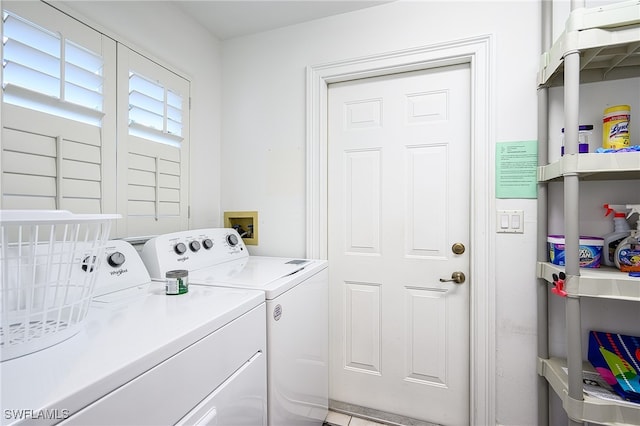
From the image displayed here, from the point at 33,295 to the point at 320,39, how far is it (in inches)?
71.2

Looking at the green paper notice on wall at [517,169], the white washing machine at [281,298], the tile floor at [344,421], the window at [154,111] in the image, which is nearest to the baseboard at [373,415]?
the tile floor at [344,421]

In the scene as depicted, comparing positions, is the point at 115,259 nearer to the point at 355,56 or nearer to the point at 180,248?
the point at 180,248

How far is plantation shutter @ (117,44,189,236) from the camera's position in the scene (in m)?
1.40

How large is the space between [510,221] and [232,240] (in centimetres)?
152

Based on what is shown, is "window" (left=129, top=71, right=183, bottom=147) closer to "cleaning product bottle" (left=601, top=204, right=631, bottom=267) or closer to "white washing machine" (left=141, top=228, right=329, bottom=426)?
"white washing machine" (left=141, top=228, right=329, bottom=426)

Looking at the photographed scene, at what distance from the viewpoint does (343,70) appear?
1.72m

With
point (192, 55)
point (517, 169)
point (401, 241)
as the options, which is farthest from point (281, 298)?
point (192, 55)

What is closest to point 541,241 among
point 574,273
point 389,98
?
point 574,273

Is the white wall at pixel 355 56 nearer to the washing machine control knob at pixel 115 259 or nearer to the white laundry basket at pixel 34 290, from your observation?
the washing machine control knob at pixel 115 259

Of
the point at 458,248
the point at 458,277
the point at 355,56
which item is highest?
the point at 355,56

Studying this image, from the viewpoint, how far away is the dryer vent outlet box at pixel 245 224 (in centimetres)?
194

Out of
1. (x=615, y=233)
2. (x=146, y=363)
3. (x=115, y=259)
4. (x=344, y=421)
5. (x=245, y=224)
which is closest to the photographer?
(x=146, y=363)

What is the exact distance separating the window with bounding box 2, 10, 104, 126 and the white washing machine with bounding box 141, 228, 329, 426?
635mm

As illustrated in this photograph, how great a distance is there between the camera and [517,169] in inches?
55.8
